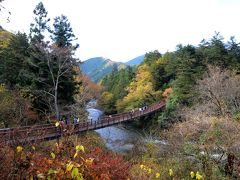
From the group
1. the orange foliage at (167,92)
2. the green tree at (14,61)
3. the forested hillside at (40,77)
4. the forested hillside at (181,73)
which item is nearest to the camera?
the forested hillside at (40,77)

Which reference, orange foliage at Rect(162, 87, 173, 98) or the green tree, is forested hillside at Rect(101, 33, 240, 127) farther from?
the green tree

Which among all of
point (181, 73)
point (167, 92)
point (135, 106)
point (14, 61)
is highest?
point (14, 61)

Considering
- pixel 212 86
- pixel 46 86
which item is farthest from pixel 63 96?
pixel 212 86

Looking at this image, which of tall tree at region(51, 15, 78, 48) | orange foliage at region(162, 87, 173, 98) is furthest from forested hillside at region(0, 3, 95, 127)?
orange foliage at region(162, 87, 173, 98)

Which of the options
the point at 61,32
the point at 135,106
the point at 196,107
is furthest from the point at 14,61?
the point at 135,106

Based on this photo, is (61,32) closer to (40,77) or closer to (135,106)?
(40,77)

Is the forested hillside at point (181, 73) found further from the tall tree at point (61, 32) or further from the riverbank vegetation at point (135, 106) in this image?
the tall tree at point (61, 32)

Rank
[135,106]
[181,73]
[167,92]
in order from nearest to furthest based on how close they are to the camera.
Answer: [181,73] → [167,92] → [135,106]

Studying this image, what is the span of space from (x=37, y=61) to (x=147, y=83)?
20.6 metres

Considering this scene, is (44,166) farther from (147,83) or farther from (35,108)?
(147,83)

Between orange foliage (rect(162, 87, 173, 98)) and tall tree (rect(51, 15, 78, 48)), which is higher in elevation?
tall tree (rect(51, 15, 78, 48))

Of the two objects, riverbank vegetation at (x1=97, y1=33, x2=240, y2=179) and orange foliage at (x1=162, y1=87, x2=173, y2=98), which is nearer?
riverbank vegetation at (x1=97, y1=33, x2=240, y2=179)

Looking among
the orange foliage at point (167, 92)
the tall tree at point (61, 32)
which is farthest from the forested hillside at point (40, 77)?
the orange foliage at point (167, 92)

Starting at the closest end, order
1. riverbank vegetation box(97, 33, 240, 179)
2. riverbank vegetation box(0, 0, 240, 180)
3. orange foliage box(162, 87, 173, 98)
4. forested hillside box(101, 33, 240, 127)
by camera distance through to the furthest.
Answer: riverbank vegetation box(0, 0, 240, 180) → riverbank vegetation box(97, 33, 240, 179) → forested hillside box(101, 33, 240, 127) → orange foliage box(162, 87, 173, 98)
